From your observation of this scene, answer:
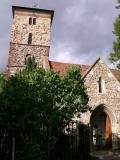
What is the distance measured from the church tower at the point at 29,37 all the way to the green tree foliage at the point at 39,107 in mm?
16193

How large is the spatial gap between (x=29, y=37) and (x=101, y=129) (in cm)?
1542

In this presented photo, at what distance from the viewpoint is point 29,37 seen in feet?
119

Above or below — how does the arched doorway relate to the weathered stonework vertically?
below

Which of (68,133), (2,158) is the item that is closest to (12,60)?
(68,133)

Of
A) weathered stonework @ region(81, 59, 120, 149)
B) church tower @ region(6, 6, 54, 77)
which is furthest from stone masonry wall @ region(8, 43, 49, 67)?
weathered stonework @ region(81, 59, 120, 149)

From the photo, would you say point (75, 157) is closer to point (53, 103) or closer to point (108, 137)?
point (53, 103)

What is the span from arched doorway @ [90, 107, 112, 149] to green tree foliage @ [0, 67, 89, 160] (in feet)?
27.7

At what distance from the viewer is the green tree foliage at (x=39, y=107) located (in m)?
15.9

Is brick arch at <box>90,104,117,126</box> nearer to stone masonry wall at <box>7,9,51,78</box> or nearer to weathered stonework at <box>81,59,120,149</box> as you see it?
weathered stonework at <box>81,59,120,149</box>

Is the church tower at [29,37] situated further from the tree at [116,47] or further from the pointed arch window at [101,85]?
the tree at [116,47]

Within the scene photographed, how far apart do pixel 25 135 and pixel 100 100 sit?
10419mm

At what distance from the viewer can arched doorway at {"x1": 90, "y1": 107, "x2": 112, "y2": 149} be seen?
83.2ft

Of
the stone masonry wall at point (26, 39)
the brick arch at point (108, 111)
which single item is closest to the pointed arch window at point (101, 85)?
the brick arch at point (108, 111)

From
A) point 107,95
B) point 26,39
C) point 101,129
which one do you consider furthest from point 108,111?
point 26,39
